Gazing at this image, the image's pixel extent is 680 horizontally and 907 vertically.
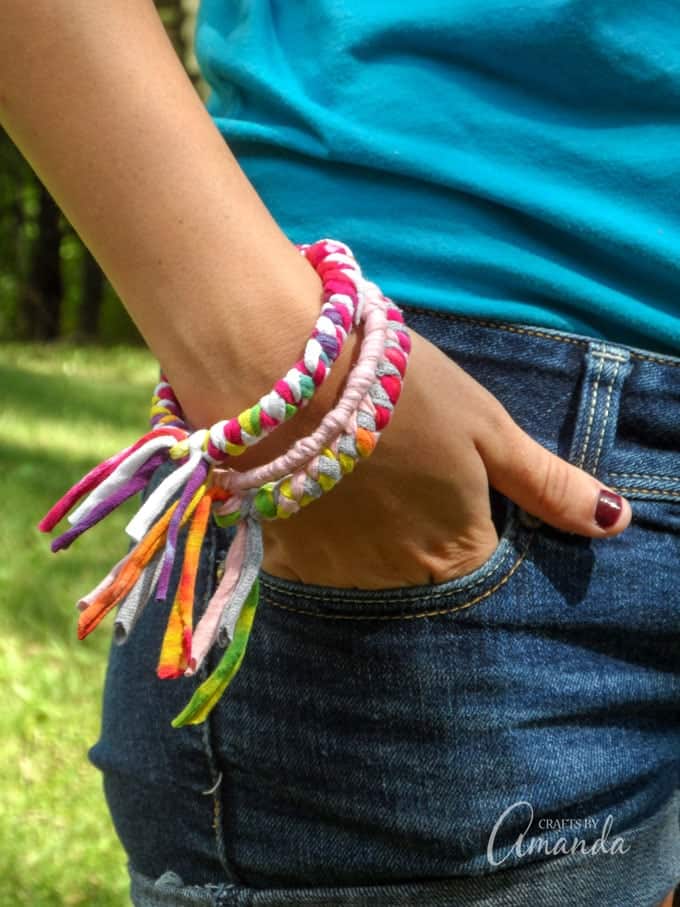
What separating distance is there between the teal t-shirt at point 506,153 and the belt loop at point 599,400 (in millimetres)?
28

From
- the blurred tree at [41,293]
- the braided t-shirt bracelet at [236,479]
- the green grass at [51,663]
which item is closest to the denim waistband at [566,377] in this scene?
the braided t-shirt bracelet at [236,479]

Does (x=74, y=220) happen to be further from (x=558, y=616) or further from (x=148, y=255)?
(x=558, y=616)

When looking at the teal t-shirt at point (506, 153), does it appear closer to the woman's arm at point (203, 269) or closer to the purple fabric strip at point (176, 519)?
the woman's arm at point (203, 269)

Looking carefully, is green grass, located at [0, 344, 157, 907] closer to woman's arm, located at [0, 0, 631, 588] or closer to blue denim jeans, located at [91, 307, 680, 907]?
blue denim jeans, located at [91, 307, 680, 907]

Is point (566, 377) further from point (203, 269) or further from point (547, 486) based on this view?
point (203, 269)

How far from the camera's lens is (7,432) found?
554cm

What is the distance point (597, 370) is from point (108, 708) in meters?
0.53

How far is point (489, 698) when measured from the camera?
2.95ft

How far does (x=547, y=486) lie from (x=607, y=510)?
5 cm

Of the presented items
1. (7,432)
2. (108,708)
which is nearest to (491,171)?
(108,708)

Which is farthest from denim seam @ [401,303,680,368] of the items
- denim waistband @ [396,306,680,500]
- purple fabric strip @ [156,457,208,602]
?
purple fabric strip @ [156,457,208,602]

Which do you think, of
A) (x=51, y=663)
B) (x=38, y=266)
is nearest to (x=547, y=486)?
(x=51, y=663)

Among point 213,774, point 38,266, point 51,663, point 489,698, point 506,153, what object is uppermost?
point 506,153

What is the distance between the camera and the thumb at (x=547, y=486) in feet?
2.81
